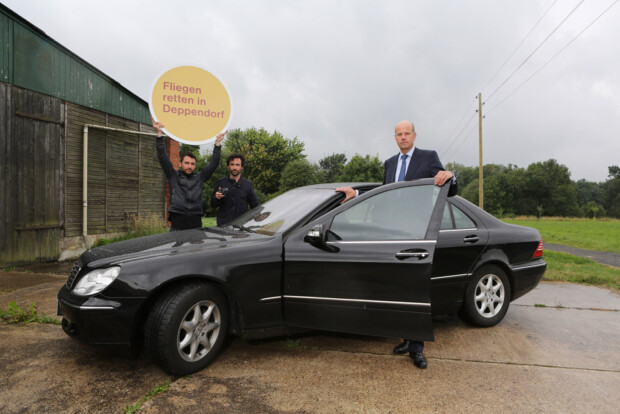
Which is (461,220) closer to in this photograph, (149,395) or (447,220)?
(447,220)

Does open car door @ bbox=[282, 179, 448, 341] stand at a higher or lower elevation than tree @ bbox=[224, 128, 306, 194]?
lower

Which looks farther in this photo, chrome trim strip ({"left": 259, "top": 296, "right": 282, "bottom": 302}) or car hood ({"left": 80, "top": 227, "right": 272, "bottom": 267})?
chrome trim strip ({"left": 259, "top": 296, "right": 282, "bottom": 302})

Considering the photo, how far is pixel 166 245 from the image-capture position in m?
2.88

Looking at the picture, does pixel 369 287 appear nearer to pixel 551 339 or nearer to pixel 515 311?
pixel 551 339

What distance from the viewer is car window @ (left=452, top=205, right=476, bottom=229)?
3.69 metres

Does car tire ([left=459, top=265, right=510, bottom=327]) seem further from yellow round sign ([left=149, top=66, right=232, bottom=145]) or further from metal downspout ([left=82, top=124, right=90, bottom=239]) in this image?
metal downspout ([left=82, top=124, right=90, bottom=239])

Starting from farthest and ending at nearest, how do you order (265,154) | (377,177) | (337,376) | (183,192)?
(377,177)
(265,154)
(183,192)
(337,376)

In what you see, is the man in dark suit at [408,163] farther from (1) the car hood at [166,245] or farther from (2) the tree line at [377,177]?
(2) the tree line at [377,177]

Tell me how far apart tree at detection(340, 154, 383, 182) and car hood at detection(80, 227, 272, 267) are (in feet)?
176

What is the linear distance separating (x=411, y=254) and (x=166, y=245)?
185cm

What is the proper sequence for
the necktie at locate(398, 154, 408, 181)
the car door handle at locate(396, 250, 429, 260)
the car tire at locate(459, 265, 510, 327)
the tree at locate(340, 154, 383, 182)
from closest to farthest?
the car door handle at locate(396, 250, 429, 260) < the necktie at locate(398, 154, 408, 181) < the car tire at locate(459, 265, 510, 327) < the tree at locate(340, 154, 383, 182)

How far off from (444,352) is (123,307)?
8.28ft

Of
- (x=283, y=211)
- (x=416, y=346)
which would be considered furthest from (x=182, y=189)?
(x=416, y=346)

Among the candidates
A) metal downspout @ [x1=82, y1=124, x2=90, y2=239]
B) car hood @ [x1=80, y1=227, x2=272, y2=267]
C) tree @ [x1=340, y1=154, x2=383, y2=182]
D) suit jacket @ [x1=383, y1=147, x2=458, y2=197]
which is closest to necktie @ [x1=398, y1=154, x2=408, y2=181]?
suit jacket @ [x1=383, y1=147, x2=458, y2=197]
